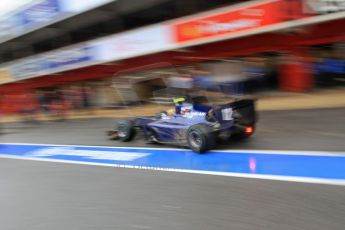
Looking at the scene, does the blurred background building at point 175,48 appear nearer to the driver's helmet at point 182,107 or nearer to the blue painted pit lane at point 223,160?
the driver's helmet at point 182,107

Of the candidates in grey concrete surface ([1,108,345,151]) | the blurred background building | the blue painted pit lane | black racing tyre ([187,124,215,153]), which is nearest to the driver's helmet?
the blurred background building

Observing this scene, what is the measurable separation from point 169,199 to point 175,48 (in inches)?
470

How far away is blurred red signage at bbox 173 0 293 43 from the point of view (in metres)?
13.1

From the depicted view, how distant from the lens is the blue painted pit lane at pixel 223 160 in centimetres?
595

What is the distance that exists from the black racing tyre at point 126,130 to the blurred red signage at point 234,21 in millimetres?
5954

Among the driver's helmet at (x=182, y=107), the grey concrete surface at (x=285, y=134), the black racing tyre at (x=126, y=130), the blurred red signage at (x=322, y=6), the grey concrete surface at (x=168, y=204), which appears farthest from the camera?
the blurred red signage at (x=322, y=6)

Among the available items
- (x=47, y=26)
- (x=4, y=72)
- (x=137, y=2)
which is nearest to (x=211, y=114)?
(x=137, y=2)

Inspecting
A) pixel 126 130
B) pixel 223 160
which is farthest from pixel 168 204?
pixel 126 130

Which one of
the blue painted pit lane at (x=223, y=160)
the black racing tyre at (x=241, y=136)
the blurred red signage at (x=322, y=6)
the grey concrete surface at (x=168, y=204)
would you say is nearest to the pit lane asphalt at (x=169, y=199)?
the grey concrete surface at (x=168, y=204)

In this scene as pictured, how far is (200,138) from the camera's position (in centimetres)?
745

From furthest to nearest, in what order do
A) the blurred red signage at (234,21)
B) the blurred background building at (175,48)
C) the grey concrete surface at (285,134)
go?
the blurred red signage at (234,21) → the blurred background building at (175,48) → the grey concrete surface at (285,134)

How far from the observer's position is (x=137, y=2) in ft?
68.6

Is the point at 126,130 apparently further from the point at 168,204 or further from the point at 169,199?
the point at 168,204

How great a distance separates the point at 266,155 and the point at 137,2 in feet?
50.4
